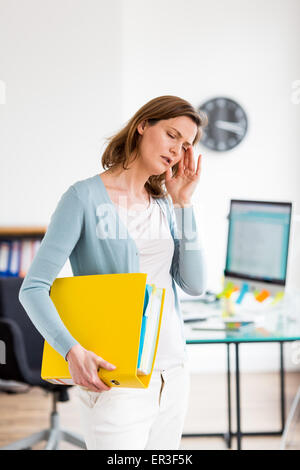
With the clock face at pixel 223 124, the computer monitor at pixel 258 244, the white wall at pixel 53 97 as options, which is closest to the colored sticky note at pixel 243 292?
the computer monitor at pixel 258 244

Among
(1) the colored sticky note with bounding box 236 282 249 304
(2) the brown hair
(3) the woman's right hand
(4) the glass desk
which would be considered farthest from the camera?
(1) the colored sticky note with bounding box 236 282 249 304

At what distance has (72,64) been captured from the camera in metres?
3.05

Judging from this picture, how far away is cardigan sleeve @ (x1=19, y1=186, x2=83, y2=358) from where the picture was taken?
3.49 feet

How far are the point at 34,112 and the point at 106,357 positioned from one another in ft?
7.44

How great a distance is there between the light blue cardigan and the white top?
2 centimetres

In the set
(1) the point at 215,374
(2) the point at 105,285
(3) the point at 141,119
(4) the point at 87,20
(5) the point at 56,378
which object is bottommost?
(1) the point at 215,374

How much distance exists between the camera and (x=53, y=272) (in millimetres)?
1092

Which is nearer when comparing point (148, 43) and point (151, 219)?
point (151, 219)

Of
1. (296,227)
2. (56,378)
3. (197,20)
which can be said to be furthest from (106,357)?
(197,20)

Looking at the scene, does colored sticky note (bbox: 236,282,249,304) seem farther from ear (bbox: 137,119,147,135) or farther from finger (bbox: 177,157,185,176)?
ear (bbox: 137,119,147,135)

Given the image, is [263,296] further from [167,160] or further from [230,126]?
[230,126]

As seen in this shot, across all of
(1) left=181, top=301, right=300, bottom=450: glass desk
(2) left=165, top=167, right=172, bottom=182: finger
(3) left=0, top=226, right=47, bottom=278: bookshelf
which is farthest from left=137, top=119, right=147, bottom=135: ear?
(3) left=0, top=226, right=47, bottom=278: bookshelf

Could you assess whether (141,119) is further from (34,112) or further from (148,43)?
(148,43)

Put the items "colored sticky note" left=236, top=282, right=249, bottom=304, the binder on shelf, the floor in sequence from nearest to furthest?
"colored sticky note" left=236, top=282, right=249, bottom=304, the floor, the binder on shelf
